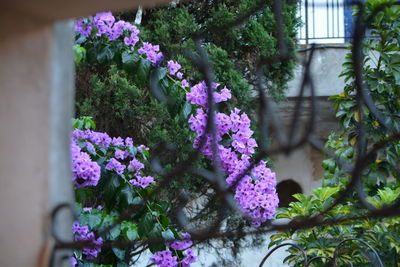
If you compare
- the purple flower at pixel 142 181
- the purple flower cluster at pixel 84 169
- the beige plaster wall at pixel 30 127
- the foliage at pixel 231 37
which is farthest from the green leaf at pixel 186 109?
the foliage at pixel 231 37

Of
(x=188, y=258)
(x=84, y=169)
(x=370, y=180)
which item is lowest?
(x=370, y=180)

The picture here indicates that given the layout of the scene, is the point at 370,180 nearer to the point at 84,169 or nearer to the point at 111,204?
the point at 111,204

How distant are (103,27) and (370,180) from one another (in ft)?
8.35

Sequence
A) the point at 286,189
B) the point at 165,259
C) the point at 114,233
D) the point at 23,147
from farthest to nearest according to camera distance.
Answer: the point at 286,189 → the point at 165,259 → the point at 114,233 → the point at 23,147

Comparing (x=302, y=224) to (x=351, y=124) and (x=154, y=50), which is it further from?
(x=351, y=124)

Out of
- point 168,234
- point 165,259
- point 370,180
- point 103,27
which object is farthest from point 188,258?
point 370,180

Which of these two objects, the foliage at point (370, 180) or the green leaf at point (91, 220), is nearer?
the green leaf at point (91, 220)

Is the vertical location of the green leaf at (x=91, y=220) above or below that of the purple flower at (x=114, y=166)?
below

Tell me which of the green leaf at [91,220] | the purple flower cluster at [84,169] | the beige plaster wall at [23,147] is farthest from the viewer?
the green leaf at [91,220]

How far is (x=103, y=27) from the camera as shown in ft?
8.31

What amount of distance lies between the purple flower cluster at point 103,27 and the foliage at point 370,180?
188cm

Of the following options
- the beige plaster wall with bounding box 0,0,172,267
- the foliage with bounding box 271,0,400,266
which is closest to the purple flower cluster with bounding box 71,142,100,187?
the beige plaster wall with bounding box 0,0,172,267

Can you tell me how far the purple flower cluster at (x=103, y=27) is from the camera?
8.28 feet

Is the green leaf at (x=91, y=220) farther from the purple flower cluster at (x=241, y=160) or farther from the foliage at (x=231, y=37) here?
the foliage at (x=231, y=37)
